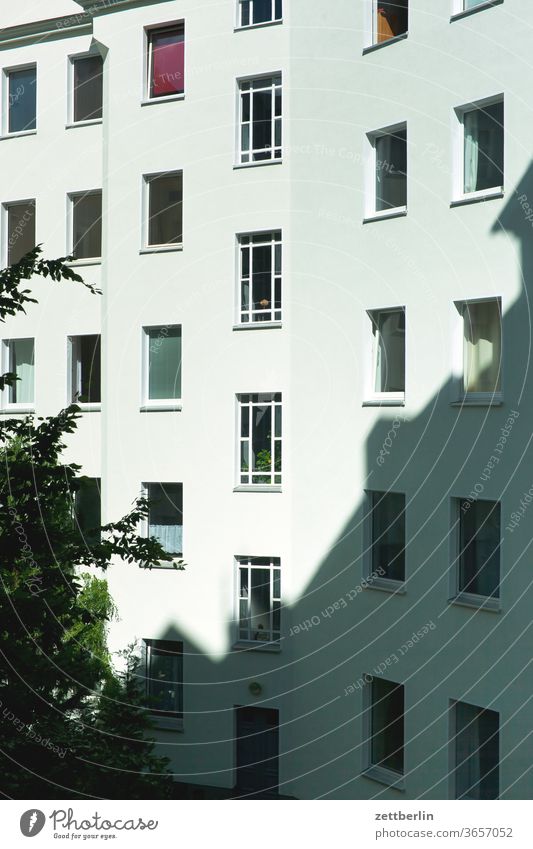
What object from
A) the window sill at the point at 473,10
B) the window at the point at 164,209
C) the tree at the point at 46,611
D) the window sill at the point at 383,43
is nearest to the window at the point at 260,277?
the window at the point at 164,209

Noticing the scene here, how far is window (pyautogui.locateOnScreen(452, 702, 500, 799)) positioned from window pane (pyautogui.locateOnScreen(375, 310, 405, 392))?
4.89 m

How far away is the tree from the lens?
988 cm

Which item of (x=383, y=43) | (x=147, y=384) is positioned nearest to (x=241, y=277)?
(x=147, y=384)

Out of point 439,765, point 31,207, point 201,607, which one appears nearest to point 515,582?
point 439,765

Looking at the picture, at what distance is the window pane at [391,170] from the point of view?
16.6 meters

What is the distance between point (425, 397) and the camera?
15930 millimetres

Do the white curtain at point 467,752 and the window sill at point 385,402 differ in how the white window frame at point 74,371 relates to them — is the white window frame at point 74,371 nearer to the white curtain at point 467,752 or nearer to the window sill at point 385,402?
the window sill at point 385,402

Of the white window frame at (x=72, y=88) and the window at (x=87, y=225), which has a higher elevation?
the white window frame at (x=72, y=88)

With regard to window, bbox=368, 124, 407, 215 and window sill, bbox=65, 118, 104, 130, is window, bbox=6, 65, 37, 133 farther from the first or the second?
window, bbox=368, 124, 407, 215

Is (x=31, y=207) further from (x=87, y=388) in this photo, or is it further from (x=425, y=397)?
(x=425, y=397)

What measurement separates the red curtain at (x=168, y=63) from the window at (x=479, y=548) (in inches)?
386

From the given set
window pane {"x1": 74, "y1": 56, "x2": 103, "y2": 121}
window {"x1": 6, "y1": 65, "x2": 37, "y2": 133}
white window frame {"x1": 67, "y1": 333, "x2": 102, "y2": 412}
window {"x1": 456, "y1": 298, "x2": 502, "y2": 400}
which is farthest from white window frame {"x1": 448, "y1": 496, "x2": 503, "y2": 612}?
window {"x1": 6, "y1": 65, "x2": 37, "y2": 133}

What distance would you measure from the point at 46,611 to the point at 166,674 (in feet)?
32.7

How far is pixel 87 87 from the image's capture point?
2138 cm
